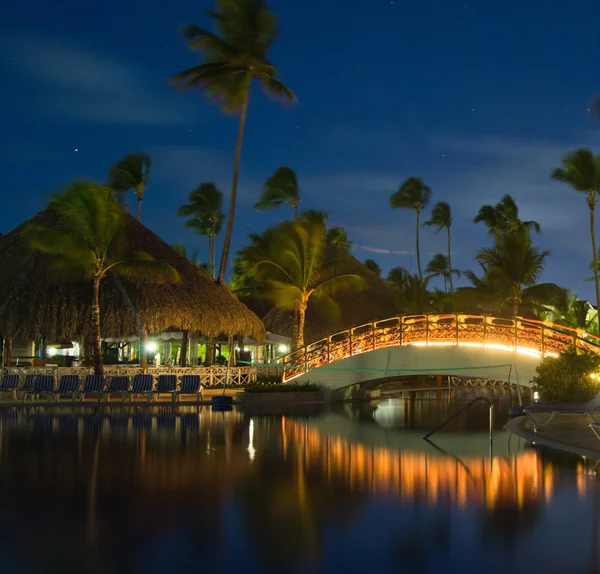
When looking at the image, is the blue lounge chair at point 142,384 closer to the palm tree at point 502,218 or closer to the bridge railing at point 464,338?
the bridge railing at point 464,338

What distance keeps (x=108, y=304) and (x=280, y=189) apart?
88.0 feet

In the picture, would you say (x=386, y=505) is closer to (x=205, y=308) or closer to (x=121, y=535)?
(x=121, y=535)

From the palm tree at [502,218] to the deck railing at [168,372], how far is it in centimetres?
3208

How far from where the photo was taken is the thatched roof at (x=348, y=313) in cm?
4881

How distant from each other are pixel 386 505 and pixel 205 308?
2520 cm

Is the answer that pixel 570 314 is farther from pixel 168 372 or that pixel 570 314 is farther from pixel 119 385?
pixel 119 385

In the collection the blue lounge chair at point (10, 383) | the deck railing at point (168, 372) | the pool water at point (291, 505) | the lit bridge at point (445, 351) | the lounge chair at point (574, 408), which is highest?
the lit bridge at point (445, 351)

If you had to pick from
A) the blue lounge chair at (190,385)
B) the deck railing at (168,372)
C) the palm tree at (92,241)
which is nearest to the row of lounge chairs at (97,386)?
the blue lounge chair at (190,385)

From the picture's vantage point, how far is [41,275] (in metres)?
31.9

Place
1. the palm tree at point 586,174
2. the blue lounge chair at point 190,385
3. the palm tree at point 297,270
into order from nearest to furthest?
1. the blue lounge chair at point 190,385
2. the palm tree at point 297,270
3. the palm tree at point 586,174

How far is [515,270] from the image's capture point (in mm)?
42438

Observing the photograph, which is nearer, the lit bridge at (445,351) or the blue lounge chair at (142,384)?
the blue lounge chair at (142,384)

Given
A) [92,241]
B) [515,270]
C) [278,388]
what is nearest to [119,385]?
[278,388]

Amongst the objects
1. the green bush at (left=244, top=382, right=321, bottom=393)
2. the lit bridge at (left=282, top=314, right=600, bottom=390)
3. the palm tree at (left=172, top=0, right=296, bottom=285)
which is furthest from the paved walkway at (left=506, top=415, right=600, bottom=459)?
the palm tree at (left=172, top=0, right=296, bottom=285)
